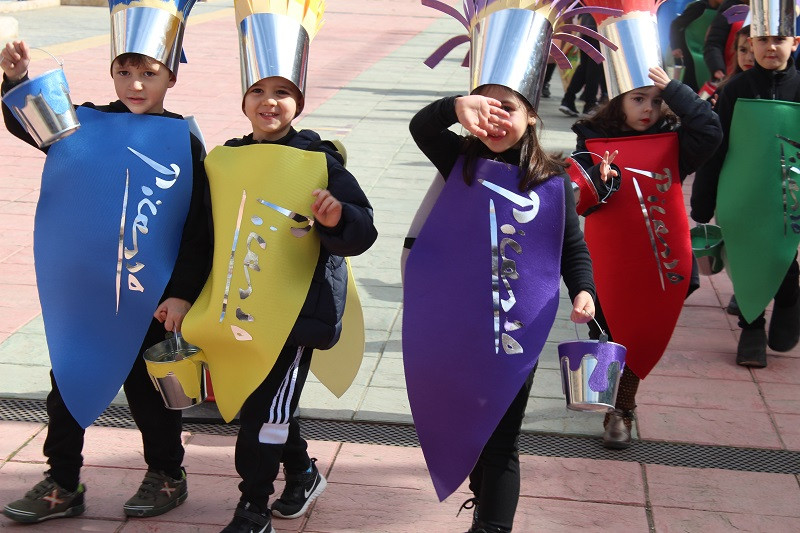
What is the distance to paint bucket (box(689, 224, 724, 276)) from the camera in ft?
15.7

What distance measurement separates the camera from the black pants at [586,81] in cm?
1172

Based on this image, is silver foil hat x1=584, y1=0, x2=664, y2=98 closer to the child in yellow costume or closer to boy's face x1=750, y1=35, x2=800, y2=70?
boy's face x1=750, y1=35, x2=800, y2=70

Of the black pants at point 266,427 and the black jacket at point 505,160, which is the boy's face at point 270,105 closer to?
the black jacket at point 505,160

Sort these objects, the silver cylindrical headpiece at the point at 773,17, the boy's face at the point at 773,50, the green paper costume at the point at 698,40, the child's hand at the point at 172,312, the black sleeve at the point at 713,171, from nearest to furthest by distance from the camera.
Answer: the child's hand at the point at 172,312 < the silver cylindrical headpiece at the point at 773,17 < the boy's face at the point at 773,50 < the black sleeve at the point at 713,171 < the green paper costume at the point at 698,40

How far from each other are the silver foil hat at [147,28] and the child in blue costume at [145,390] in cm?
3

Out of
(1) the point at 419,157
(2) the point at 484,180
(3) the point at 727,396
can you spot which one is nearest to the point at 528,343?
(2) the point at 484,180

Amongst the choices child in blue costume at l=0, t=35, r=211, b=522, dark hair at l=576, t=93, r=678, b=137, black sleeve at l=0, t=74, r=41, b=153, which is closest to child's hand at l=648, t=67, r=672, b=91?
dark hair at l=576, t=93, r=678, b=137

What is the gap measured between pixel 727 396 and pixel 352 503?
1.94 meters

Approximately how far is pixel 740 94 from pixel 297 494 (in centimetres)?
262

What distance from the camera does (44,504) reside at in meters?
3.52

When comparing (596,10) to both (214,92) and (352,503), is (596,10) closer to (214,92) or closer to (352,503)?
(352,503)

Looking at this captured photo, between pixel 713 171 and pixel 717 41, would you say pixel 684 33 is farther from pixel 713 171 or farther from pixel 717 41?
pixel 713 171

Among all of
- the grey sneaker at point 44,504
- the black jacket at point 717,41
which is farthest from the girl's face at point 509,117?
the black jacket at point 717,41

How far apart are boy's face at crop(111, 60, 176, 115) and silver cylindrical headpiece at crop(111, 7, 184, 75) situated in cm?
3
